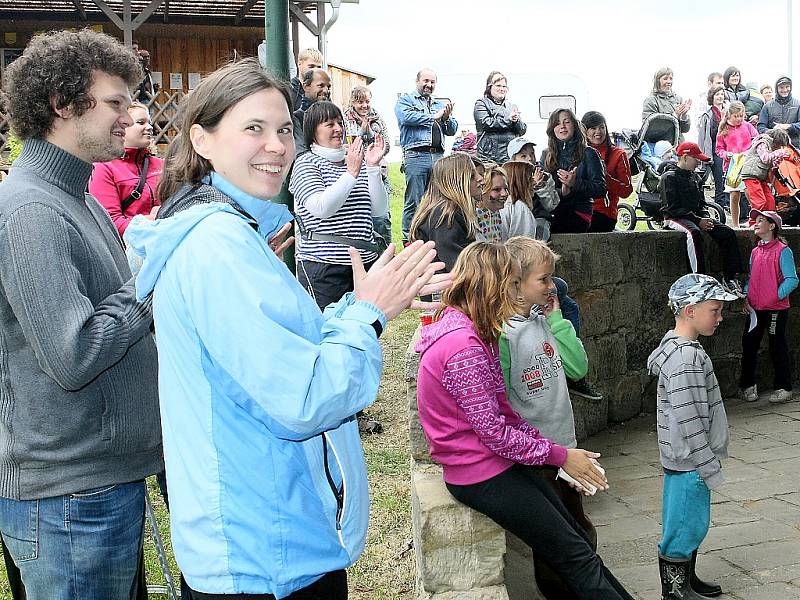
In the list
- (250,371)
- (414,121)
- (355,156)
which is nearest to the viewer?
(250,371)

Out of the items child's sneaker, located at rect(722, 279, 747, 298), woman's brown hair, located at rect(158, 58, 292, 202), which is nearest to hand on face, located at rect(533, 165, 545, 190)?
child's sneaker, located at rect(722, 279, 747, 298)

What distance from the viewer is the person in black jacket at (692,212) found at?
Answer: 859 cm

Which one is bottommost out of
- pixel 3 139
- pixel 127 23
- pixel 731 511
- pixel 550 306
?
pixel 731 511

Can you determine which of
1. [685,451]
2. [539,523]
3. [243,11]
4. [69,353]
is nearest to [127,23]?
[243,11]

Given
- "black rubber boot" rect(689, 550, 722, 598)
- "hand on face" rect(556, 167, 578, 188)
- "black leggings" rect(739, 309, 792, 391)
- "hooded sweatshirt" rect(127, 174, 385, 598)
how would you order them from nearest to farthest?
"hooded sweatshirt" rect(127, 174, 385, 598) < "black rubber boot" rect(689, 550, 722, 598) < "hand on face" rect(556, 167, 578, 188) < "black leggings" rect(739, 309, 792, 391)

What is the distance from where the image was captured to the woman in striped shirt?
5305mm

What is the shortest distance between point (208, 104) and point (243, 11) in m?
12.7

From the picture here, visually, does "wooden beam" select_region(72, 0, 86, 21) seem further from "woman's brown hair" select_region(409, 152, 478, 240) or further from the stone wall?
"woman's brown hair" select_region(409, 152, 478, 240)

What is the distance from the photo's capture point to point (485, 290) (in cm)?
336

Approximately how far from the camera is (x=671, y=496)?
13.4 ft

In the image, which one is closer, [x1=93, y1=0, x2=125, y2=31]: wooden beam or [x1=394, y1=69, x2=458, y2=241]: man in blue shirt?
[x1=394, y1=69, x2=458, y2=241]: man in blue shirt

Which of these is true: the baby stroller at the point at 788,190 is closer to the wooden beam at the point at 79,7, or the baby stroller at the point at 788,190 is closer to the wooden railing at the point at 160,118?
the wooden railing at the point at 160,118

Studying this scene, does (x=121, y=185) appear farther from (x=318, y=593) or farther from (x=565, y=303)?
(x=565, y=303)

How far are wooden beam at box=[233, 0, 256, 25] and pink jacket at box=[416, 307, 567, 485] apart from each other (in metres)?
10.9
